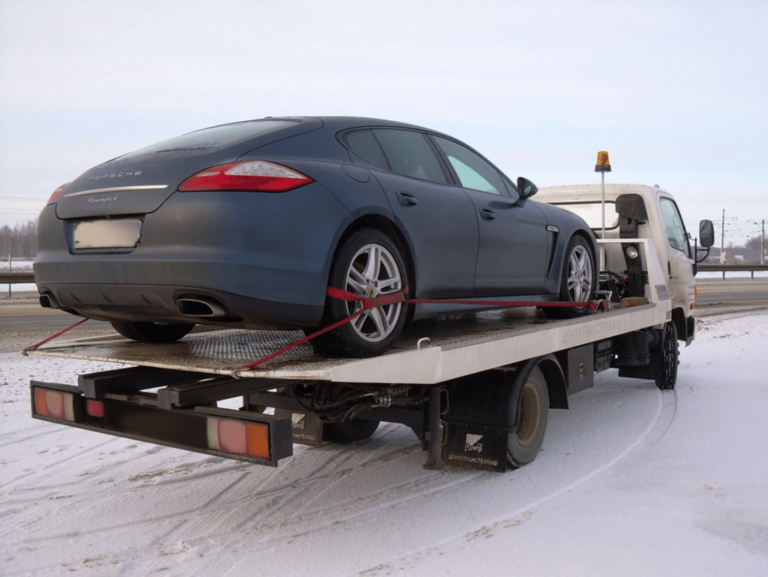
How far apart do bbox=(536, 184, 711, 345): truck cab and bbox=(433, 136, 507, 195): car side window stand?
256cm

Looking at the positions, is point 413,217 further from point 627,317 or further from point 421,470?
point 627,317

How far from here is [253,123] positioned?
4.02 meters

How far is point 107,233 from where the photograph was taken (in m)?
3.38

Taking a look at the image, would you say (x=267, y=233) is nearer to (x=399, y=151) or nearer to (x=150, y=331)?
(x=399, y=151)

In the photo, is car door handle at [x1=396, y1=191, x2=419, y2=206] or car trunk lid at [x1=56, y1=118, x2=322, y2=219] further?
car door handle at [x1=396, y1=191, x2=419, y2=206]

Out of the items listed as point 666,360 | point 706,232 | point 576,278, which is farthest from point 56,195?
point 706,232

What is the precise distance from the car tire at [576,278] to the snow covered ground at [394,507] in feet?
3.30

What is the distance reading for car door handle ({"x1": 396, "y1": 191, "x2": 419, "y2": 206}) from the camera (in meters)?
3.79

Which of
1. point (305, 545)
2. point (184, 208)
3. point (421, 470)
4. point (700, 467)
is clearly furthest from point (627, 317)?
point (184, 208)

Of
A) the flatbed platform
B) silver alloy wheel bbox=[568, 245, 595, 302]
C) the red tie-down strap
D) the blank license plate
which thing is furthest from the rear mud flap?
the blank license plate

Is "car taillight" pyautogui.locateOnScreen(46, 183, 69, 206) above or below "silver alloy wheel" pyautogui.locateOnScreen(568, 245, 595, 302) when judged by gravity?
above

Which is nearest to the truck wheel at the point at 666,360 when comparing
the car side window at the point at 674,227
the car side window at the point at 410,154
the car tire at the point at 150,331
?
the car side window at the point at 674,227

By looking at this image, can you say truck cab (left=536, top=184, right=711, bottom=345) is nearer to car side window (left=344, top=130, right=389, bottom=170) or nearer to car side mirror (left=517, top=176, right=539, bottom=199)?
car side mirror (left=517, top=176, right=539, bottom=199)

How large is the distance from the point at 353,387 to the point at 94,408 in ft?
4.52
